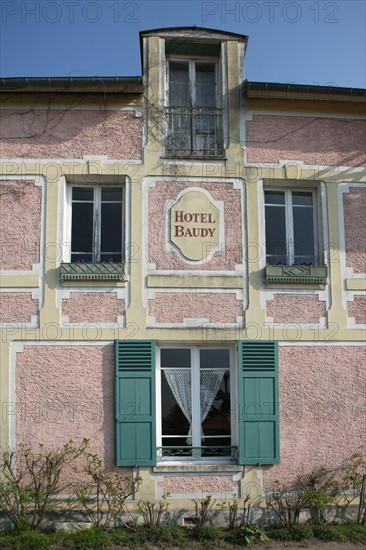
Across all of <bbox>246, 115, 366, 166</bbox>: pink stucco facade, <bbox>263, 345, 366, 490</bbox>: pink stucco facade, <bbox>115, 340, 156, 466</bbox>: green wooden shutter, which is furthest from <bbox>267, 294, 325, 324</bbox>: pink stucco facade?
<bbox>246, 115, 366, 166</bbox>: pink stucco facade

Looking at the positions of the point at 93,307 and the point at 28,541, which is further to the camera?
the point at 93,307

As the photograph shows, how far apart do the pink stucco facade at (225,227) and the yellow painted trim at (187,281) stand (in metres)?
0.15

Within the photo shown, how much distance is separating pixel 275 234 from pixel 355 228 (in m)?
1.23

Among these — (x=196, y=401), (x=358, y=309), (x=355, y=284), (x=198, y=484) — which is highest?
(x=355, y=284)

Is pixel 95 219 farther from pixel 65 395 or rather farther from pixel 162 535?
pixel 162 535

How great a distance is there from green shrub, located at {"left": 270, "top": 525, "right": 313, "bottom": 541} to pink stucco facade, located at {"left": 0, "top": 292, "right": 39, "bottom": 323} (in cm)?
454

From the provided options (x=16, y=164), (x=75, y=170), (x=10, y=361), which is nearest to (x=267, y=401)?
(x=10, y=361)

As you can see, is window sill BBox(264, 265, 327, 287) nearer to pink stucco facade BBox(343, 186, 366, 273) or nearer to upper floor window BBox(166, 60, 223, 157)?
pink stucco facade BBox(343, 186, 366, 273)

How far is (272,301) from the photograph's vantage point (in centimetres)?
1023

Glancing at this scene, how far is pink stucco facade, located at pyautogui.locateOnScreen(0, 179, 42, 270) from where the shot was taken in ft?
33.0

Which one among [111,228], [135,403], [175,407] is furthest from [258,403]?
[111,228]

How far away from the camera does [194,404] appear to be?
A: 10031 mm

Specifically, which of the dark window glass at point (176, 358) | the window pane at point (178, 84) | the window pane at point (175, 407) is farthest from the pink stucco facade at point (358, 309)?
the window pane at point (178, 84)

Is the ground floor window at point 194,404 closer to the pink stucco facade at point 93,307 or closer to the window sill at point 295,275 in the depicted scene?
the pink stucco facade at point 93,307
